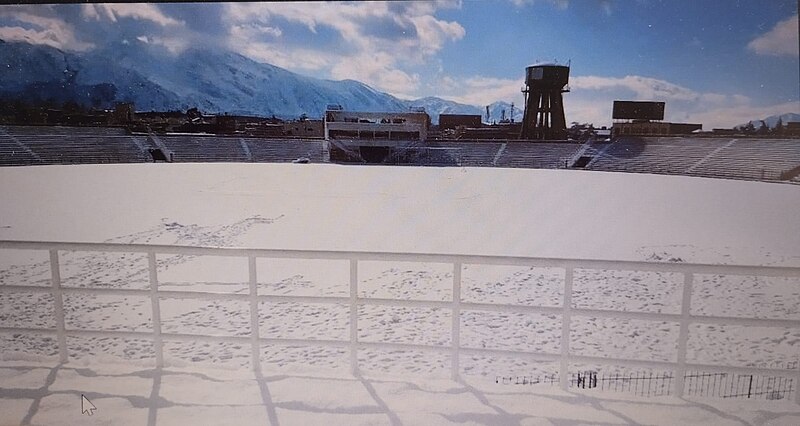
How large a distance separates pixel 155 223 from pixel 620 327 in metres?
6.74

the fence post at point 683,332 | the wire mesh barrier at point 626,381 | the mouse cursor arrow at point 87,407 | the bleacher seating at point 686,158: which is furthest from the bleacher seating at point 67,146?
the bleacher seating at point 686,158

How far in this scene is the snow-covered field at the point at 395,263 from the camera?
3.69 m

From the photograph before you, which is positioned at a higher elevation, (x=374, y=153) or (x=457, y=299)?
(x=374, y=153)

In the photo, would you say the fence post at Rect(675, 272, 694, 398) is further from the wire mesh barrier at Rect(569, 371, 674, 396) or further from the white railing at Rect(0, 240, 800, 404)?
the wire mesh barrier at Rect(569, 371, 674, 396)

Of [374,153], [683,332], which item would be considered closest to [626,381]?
[683,332]

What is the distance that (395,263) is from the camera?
240 inches

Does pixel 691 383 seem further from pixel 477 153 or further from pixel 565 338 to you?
pixel 477 153

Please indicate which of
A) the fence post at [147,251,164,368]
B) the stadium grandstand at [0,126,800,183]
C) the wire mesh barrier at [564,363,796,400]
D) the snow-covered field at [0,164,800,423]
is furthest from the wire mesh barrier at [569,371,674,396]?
the stadium grandstand at [0,126,800,183]

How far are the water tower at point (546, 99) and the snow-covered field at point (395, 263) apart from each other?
1.62 m

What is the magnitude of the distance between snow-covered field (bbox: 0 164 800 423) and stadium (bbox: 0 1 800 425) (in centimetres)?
4

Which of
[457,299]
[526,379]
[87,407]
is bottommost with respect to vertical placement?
[526,379]

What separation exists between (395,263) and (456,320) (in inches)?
178

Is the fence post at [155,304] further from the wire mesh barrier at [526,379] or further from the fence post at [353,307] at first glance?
the wire mesh barrier at [526,379]

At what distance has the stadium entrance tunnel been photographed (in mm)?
9953
